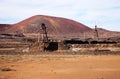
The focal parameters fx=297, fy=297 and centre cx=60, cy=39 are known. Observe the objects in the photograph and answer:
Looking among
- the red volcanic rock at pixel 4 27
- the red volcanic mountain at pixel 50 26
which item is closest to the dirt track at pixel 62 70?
the red volcanic mountain at pixel 50 26

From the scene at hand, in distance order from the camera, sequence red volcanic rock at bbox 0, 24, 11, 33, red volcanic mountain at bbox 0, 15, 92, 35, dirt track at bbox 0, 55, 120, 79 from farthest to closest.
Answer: red volcanic rock at bbox 0, 24, 11, 33, red volcanic mountain at bbox 0, 15, 92, 35, dirt track at bbox 0, 55, 120, 79

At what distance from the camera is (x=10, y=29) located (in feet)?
455

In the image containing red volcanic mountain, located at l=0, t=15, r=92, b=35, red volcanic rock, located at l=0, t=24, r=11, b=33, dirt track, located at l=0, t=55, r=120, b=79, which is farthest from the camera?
red volcanic rock, located at l=0, t=24, r=11, b=33

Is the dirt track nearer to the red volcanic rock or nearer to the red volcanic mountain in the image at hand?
the red volcanic mountain

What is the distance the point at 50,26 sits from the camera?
13650 cm

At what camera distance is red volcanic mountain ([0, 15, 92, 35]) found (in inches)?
5226

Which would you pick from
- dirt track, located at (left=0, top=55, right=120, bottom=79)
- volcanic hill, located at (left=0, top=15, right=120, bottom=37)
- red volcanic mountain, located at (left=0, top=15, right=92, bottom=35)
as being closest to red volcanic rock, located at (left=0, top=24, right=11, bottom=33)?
volcanic hill, located at (left=0, top=15, right=120, bottom=37)

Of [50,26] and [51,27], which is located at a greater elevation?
[50,26]

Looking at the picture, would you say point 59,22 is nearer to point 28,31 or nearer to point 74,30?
point 74,30

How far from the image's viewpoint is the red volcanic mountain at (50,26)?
133 m

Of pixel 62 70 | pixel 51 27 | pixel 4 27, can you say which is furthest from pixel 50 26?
A: pixel 62 70

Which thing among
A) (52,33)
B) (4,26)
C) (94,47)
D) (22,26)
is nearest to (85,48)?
(94,47)

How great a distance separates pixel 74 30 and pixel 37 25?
2121 centimetres

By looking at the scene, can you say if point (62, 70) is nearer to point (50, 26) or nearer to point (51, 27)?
point (51, 27)
